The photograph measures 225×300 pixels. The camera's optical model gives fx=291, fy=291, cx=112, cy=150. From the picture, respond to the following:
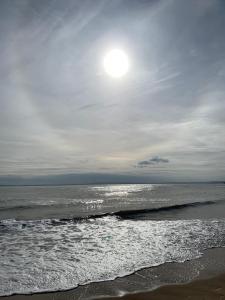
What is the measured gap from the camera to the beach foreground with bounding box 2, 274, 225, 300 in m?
6.82

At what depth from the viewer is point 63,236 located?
1505cm

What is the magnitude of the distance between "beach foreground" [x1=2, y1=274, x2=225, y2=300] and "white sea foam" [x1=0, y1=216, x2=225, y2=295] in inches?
17.8

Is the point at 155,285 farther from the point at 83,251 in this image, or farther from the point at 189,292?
the point at 83,251

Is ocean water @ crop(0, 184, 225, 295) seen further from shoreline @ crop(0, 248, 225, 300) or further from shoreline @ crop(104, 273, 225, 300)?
shoreline @ crop(104, 273, 225, 300)

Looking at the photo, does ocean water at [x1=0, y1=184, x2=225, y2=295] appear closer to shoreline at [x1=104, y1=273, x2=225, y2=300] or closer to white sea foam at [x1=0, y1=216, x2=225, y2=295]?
white sea foam at [x1=0, y1=216, x2=225, y2=295]

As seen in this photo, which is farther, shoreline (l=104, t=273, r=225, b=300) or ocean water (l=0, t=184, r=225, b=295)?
ocean water (l=0, t=184, r=225, b=295)

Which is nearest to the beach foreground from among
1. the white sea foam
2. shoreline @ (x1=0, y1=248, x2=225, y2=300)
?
shoreline @ (x1=0, y1=248, x2=225, y2=300)

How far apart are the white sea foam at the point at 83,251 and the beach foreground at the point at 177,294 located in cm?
45

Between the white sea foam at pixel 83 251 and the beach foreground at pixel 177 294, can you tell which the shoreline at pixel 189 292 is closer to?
the beach foreground at pixel 177 294

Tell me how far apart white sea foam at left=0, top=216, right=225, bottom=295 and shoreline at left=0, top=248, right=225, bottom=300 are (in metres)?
0.38

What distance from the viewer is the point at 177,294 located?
23.1ft

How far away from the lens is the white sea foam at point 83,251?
8.22 metres

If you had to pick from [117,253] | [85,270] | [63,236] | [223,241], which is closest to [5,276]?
[85,270]

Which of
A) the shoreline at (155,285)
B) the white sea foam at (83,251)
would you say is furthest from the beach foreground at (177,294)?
the white sea foam at (83,251)
